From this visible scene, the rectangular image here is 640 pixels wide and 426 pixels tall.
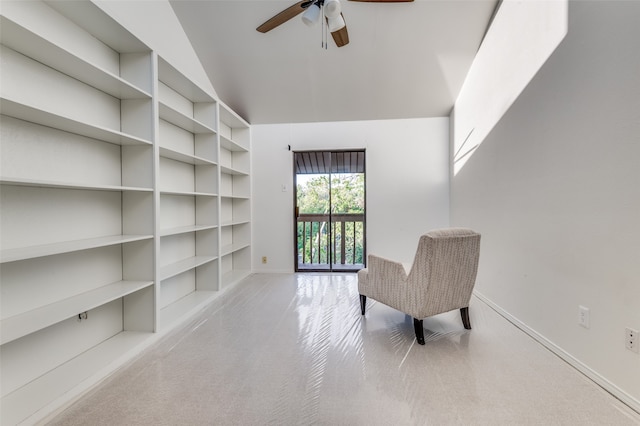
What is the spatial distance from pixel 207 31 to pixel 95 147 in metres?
1.81

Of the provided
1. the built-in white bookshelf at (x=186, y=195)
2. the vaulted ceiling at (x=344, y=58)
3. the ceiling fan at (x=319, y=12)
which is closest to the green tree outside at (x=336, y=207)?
the vaulted ceiling at (x=344, y=58)

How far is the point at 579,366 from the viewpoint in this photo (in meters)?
1.62

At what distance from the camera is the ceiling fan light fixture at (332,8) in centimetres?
175

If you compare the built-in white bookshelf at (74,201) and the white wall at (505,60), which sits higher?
the white wall at (505,60)

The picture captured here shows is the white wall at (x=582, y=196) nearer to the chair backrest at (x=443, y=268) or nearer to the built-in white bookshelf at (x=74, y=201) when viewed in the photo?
the chair backrest at (x=443, y=268)

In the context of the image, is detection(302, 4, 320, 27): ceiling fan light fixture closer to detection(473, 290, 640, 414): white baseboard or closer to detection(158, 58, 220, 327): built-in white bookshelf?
detection(158, 58, 220, 327): built-in white bookshelf

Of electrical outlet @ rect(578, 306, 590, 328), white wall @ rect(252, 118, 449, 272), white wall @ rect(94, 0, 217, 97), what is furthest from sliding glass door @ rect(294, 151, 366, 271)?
electrical outlet @ rect(578, 306, 590, 328)

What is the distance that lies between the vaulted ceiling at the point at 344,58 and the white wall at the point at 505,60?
A: 23cm

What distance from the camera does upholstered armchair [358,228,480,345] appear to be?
1.90 m

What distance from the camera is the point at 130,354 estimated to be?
1.80m

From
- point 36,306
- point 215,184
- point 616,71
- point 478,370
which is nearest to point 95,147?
point 36,306

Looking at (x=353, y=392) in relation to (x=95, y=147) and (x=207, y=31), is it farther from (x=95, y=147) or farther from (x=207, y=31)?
(x=207, y=31)

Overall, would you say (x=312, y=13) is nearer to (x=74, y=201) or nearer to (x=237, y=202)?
(x=74, y=201)

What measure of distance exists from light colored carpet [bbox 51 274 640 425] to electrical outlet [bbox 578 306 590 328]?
11.8 inches
